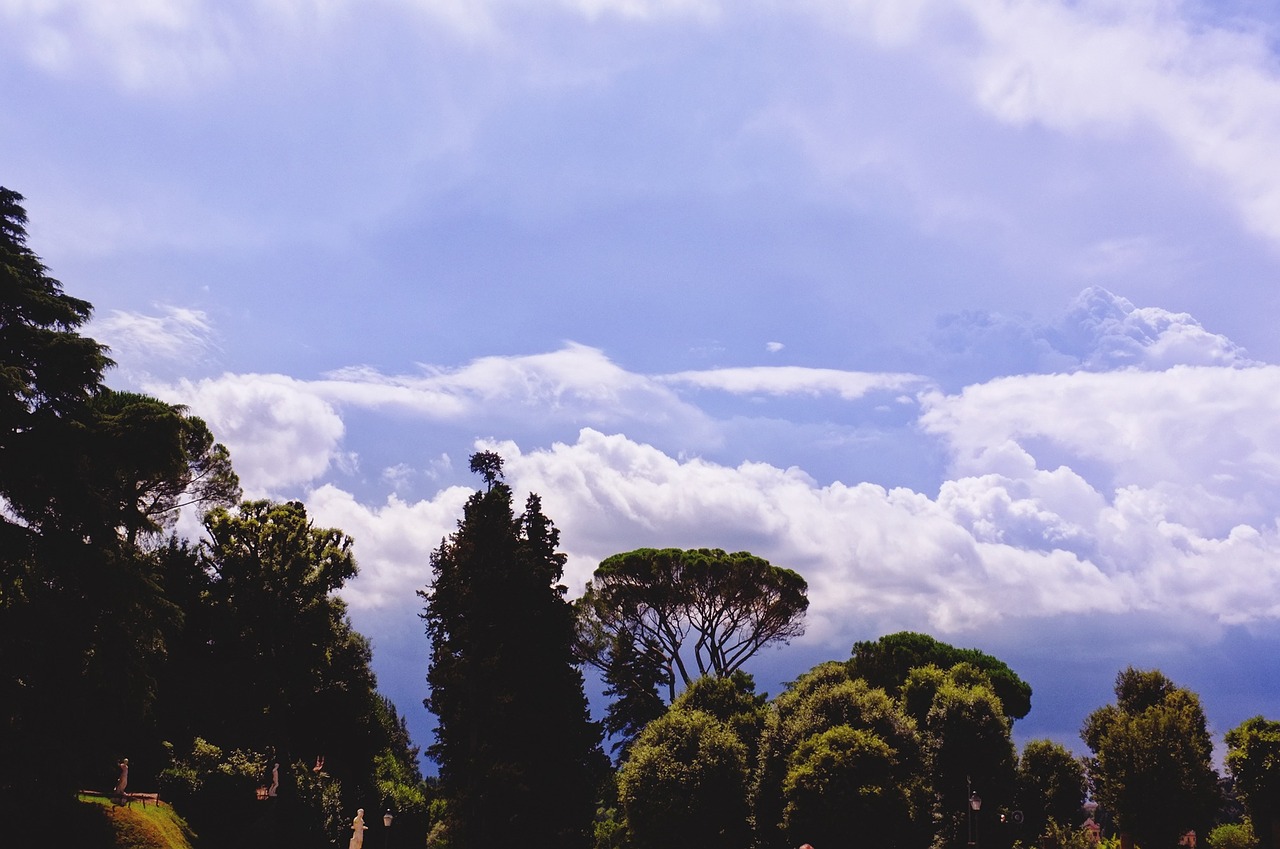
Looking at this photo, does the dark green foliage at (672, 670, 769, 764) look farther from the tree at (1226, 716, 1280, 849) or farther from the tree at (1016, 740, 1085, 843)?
the tree at (1226, 716, 1280, 849)

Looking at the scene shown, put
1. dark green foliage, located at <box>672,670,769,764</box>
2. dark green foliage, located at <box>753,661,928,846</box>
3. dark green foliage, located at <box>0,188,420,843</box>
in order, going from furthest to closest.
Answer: dark green foliage, located at <box>672,670,769,764</box>
dark green foliage, located at <box>753,661,928,846</box>
dark green foliage, located at <box>0,188,420,843</box>

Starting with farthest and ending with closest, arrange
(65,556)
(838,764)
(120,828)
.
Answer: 1. (120,828)
2. (838,764)
3. (65,556)

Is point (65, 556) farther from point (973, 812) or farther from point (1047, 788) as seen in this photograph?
point (1047, 788)

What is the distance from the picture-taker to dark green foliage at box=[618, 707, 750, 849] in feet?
106

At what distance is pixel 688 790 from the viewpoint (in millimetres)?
32531

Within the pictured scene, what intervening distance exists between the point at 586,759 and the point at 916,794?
1406cm

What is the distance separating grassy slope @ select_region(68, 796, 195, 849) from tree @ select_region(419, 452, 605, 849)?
368 inches

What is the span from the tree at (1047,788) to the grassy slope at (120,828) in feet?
90.5

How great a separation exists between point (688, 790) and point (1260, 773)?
17.4m

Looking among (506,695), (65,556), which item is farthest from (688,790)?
(65,556)

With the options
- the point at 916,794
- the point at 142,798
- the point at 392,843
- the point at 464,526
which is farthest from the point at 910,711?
the point at 142,798

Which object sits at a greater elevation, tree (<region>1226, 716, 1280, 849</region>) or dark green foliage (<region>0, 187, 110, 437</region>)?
dark green foliage (<region>0, 187, 110, 437</region>)

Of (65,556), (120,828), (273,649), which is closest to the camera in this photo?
(65,556)

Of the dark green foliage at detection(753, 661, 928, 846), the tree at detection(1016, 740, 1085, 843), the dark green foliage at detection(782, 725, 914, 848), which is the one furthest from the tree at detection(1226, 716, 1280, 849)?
the dark green foliage at detection(782, 725, 914, 848)
